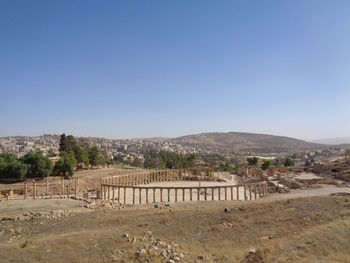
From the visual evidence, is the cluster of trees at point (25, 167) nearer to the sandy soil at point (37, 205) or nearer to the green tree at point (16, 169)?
the green tree at point (16, 169)

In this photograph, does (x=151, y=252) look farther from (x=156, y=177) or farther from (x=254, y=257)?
(x=156, y=177)

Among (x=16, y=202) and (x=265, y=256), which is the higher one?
(x=265, y=256)

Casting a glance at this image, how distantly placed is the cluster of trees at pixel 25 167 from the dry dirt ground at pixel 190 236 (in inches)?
1045

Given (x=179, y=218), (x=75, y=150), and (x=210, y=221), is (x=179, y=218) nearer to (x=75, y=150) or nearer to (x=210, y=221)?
(x=210, y=221)

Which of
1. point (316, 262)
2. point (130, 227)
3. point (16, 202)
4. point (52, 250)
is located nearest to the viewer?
point (316, 262)

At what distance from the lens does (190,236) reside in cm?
1534

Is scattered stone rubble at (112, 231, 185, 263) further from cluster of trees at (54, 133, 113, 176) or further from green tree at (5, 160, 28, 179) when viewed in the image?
cluster of trees at (54, 133, 113, 176)

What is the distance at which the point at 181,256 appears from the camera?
1148 centimetres

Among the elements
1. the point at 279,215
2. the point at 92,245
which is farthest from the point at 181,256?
the point at 279,215

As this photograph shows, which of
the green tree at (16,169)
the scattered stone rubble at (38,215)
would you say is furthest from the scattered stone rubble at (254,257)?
the green tree at (16,169)

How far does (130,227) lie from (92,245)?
154 inches

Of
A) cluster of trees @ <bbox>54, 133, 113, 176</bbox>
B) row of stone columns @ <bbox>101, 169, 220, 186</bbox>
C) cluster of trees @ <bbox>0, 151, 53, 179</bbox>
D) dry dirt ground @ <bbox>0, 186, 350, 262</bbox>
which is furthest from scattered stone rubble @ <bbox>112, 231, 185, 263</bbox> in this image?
cluster of trees @ <bbox>54, 133, 113, 176</bbox>

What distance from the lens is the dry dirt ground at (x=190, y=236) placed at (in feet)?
38.6

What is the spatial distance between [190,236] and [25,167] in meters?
39.0
